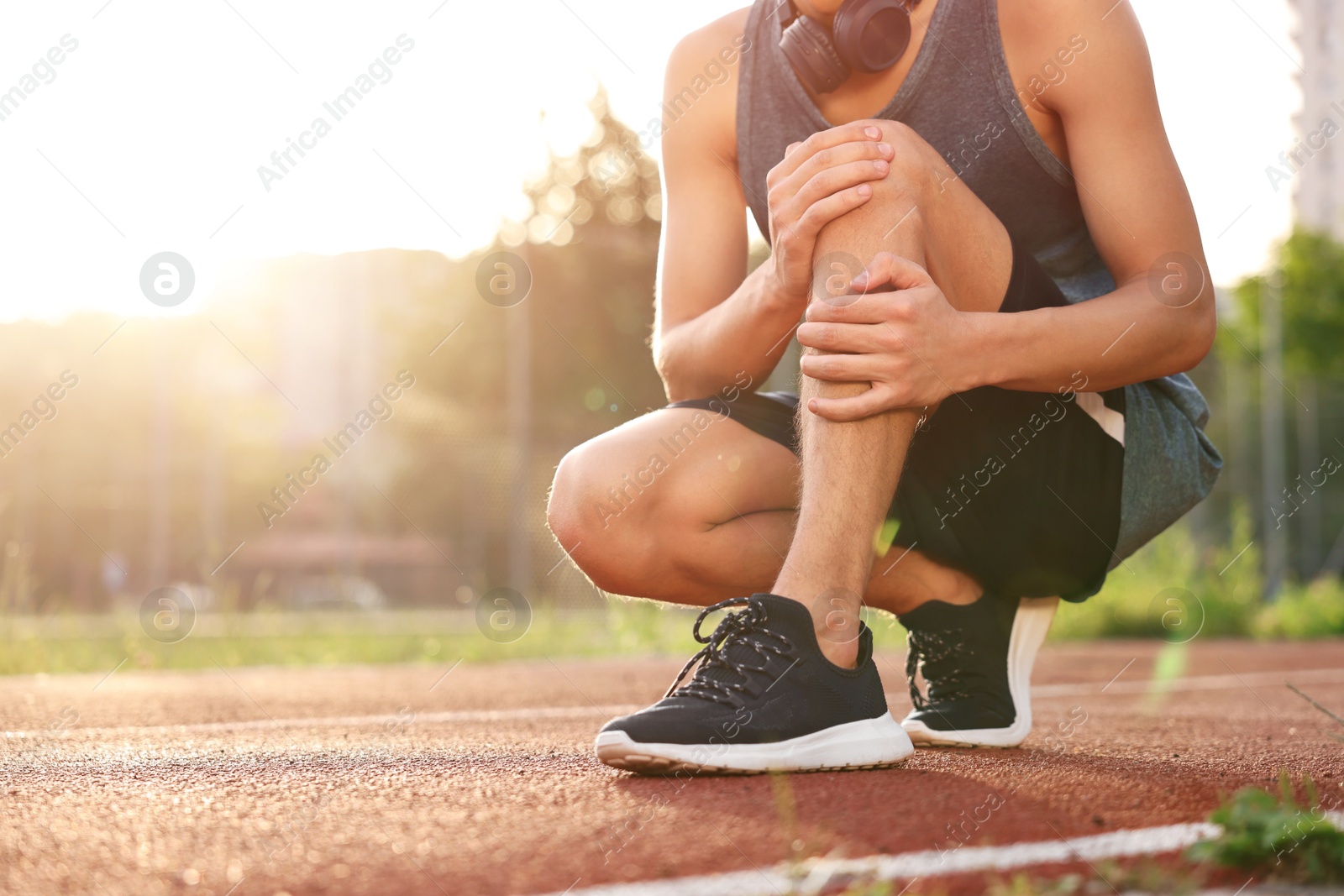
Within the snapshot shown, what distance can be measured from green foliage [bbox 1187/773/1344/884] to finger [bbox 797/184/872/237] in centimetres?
88

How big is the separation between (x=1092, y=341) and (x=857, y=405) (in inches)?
15.9

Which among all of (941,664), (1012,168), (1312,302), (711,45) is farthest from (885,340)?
(1312,302)

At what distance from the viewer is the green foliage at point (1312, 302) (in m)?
16.1

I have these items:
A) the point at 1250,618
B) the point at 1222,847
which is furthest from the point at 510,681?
the point at 1250,618

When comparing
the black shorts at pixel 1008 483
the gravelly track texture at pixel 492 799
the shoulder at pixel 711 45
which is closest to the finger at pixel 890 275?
the black shorts at pixel 1008 483

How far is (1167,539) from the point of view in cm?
930

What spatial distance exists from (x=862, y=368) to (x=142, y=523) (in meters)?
13.9

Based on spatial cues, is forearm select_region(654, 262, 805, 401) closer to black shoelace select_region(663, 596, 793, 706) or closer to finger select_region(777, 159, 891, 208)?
finger select_region(777, 159, 891, 208)

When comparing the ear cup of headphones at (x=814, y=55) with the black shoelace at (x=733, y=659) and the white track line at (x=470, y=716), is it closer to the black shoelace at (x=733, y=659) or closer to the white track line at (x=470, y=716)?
the black shoelace at (x=733, y=659)

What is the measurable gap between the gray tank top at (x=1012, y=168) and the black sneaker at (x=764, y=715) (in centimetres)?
71

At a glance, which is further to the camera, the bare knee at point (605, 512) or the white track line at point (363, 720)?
the white track line at point (363, 720)

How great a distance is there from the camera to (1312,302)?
639 inches

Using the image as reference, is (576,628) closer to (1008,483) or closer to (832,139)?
(1008,483)

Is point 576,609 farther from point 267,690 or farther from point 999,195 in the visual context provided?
point 999,195
